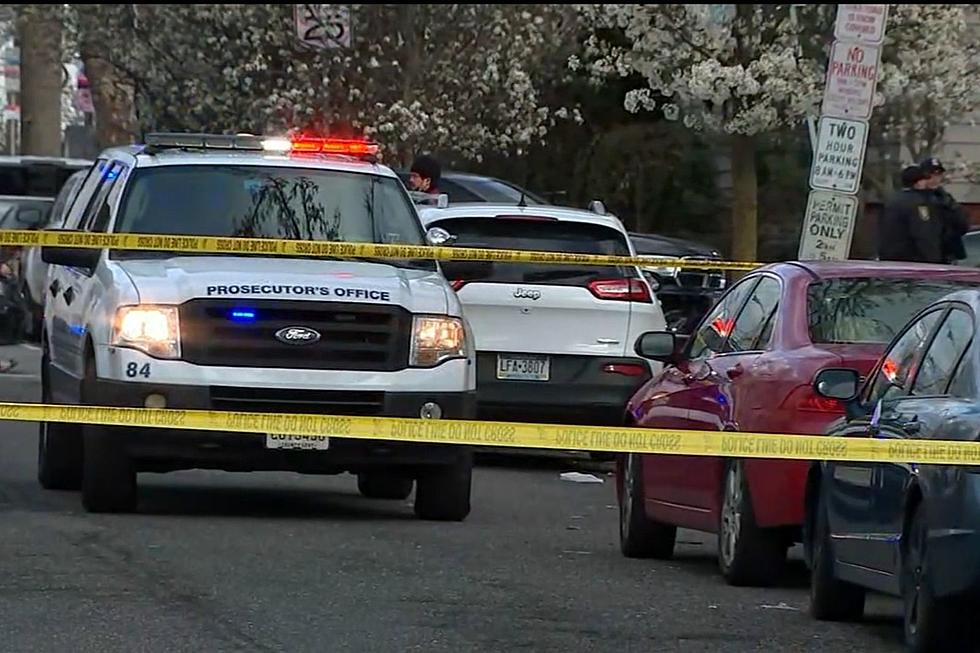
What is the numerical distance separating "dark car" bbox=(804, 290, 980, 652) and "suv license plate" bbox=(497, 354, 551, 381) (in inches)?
224

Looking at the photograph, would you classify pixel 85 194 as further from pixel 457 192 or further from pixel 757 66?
pixel 757 66

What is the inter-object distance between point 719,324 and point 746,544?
150cm

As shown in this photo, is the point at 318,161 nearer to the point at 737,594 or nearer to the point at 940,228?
the point at 737,594

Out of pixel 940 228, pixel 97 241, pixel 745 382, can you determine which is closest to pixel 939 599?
pixel 745 382

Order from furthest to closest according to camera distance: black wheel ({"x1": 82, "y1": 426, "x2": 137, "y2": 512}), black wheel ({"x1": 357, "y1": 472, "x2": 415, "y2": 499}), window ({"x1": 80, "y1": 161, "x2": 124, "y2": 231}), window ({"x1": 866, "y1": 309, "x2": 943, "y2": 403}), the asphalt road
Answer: black wheel ({"x1": 357, "y1": 472, "x2": 415, "y2": 499})
window ({"x1": 80, "y1": 161, "x2": 124, "y2": 231})
black wheel ({"x1": 82, "y1": 426, "x2": 137, "y2": 512})
window ({"x1": 866, "y1": 309, "x2": 943, "y2": 403})
the asphalt road

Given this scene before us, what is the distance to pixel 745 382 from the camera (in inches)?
384

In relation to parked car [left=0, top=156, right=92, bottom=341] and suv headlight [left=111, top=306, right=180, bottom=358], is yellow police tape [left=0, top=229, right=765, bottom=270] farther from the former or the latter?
parked car [left=0, top=156, right=92, bottom=341]

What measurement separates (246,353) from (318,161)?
1944mm

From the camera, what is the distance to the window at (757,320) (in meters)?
10.1

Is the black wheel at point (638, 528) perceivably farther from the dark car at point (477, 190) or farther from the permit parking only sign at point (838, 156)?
the dark car at point (477, 190)

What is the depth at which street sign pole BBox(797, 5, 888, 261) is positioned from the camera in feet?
51.6

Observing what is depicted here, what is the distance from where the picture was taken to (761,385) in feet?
31.4

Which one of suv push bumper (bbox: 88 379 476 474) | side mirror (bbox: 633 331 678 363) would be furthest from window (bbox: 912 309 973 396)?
suv push bumper (bbox: 88 379 476 474)

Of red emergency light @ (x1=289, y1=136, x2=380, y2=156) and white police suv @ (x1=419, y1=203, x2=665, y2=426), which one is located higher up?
red emergency light @ (x1=289, y1=136, x2=380, y2=156)
